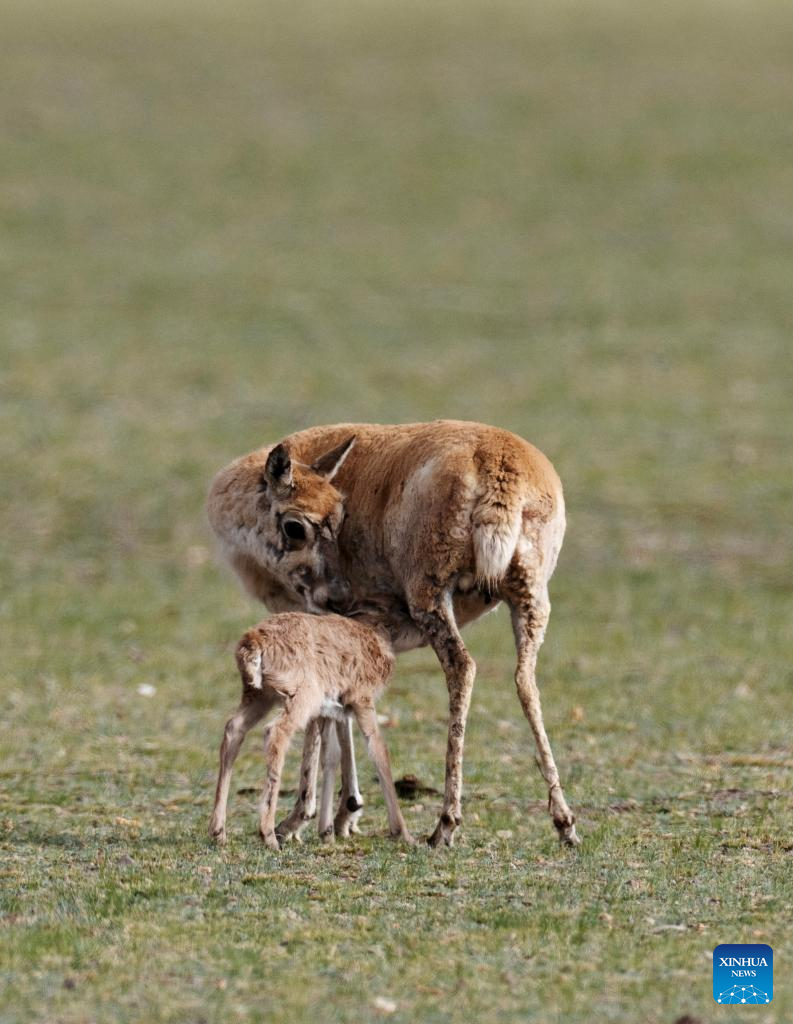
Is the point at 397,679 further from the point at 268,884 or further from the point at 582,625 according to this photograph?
the point at 268,884

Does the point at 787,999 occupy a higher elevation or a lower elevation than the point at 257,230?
lower

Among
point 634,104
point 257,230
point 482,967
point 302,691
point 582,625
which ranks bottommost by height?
point 582,625

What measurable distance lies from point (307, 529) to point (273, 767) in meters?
1.76

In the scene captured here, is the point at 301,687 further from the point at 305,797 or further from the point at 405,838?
the point at 405,838

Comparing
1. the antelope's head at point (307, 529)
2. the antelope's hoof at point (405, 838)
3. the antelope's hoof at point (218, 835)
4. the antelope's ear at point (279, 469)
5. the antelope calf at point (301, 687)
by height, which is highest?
the antelope's ear at point (279, 469)

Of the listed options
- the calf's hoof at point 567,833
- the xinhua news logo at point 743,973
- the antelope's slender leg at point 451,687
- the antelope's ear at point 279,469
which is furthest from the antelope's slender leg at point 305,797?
the xinhua news logo at point 743,973

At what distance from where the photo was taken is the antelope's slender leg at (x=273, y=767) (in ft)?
25.1

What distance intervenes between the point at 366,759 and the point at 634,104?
35104mm

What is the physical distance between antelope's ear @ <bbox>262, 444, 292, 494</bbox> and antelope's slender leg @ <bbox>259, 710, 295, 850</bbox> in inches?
70.9

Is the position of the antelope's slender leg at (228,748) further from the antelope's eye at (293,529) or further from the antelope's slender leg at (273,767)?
the antelope's eye at (293,529)

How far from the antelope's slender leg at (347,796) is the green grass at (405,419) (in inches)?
9.6

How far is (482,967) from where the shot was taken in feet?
19.5

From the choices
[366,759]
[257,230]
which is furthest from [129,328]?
[366,759]

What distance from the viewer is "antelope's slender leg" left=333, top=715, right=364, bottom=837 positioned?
27.3 ft
